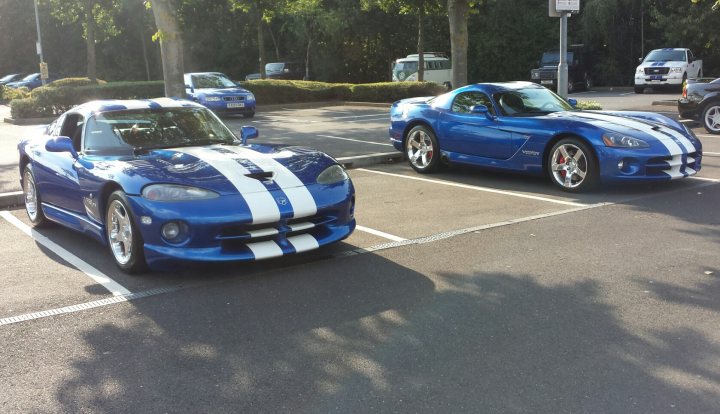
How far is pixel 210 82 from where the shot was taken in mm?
21750

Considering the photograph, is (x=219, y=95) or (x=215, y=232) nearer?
(x=215, y=232)

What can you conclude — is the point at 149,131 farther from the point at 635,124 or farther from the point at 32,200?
the point at 635,124

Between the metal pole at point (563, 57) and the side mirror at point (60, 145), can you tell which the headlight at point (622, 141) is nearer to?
the side mirror at point (60, 145)

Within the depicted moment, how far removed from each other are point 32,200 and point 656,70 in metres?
25.9

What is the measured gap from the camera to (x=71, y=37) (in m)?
51.4

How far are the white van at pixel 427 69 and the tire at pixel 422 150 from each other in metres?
21.2

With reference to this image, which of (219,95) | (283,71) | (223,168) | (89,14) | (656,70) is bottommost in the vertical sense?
(223,168)

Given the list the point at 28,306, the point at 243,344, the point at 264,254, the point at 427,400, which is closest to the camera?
the point at 427,400

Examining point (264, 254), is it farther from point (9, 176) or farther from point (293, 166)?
point (9, 176)

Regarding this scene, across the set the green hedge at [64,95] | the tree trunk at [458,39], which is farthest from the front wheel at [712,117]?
the green hedge at [64,95]

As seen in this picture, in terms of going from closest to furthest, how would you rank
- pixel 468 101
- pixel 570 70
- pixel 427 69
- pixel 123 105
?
pixel 123 105 → pixel 468 101 → pixel 570 70 → pixel 427 69

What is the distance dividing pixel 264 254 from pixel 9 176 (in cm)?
695

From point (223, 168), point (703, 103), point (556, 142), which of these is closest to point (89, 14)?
point (703, 103)

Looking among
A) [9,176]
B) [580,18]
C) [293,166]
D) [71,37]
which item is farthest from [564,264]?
[71,37]
